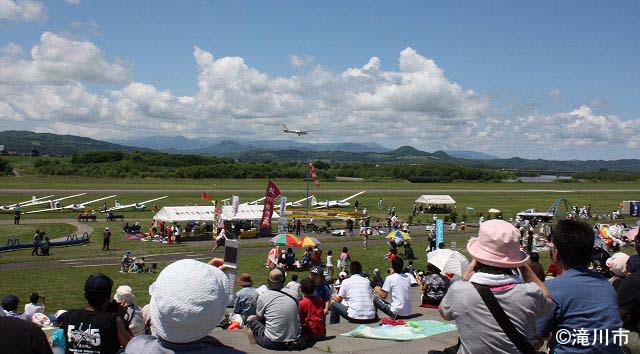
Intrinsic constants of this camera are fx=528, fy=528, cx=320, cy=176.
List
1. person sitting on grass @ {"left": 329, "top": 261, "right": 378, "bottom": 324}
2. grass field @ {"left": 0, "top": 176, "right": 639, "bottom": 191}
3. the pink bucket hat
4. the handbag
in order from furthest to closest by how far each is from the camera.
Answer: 1. grass field @ {"left": 0, "top": 176, "right": 639, "bottom": 191}
2. person sitting on grass @ {"left": 329, "top": 261, "right": 378, "bottom": 324}
3. the pink bucket hat
4. the handbag

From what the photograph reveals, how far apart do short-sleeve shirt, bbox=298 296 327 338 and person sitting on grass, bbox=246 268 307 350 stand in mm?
298

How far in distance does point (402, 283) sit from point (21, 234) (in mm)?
29566

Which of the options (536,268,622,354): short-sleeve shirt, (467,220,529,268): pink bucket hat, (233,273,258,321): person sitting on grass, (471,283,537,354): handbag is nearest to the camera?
(471,283,537,354): handbag

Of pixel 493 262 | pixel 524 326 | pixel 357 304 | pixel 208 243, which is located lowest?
pixel 208 243

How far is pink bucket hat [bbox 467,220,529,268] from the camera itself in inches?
144

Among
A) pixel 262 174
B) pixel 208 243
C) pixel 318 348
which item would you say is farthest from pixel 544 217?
pixel 262 174

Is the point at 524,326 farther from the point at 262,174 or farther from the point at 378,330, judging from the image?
the point at 262,174

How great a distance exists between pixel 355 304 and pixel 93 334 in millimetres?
5947

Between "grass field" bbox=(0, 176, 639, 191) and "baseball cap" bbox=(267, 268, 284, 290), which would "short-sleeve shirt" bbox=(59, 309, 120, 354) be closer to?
"baseball cap" bbox=(267, 268, 284, 290)

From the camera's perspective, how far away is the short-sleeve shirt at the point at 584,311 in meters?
3.86

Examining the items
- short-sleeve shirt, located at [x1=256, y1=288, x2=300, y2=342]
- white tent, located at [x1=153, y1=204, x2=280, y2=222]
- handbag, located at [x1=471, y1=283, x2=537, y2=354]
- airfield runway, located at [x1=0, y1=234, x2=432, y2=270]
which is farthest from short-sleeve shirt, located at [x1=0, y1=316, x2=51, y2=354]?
white tent, located at [x1=153, y1=204, x2=280, y2=222]

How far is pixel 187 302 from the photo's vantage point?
2.82m

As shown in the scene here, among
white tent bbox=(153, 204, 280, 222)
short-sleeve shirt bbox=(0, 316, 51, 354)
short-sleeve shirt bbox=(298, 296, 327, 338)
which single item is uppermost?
short-sleeve shirt bbox=(0, 316, 51, 354)

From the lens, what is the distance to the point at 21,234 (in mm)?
31938
